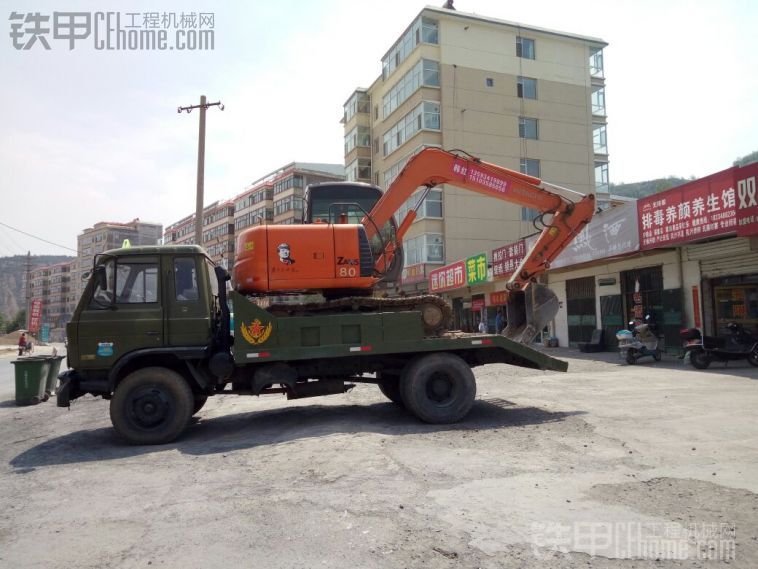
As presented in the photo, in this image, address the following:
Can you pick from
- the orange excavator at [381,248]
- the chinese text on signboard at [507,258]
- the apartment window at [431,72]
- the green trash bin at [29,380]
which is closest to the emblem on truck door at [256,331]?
the orange excavator at [381,248]

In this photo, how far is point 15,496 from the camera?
5.18m

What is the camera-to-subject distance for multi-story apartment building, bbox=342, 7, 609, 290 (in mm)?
35844

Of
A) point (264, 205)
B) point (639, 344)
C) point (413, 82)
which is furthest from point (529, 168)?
point (264, 205)

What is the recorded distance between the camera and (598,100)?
1619 inches

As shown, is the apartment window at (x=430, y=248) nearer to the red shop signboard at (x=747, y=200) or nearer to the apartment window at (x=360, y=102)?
the apartment window at (x=360, y=102)

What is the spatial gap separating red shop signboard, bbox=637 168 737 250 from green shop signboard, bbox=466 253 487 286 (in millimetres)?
11065

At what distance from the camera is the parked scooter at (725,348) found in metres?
12.8

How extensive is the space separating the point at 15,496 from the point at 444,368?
5453mm

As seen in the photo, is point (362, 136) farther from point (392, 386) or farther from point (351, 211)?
point (392, 386)

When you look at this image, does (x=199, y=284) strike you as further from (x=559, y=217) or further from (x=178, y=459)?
(x=559, y=217)

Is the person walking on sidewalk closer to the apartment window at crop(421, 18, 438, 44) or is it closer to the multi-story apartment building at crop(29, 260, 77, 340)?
the apartment window at crop(421, 18, 438, 44)

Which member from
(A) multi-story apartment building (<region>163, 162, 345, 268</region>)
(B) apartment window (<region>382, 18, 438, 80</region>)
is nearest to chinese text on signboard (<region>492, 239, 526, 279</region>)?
(B) apartment window (<region>382, 18, 438, 80</region>)

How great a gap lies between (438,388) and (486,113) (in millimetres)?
33015

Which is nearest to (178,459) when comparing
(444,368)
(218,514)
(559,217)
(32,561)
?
(218,514)
